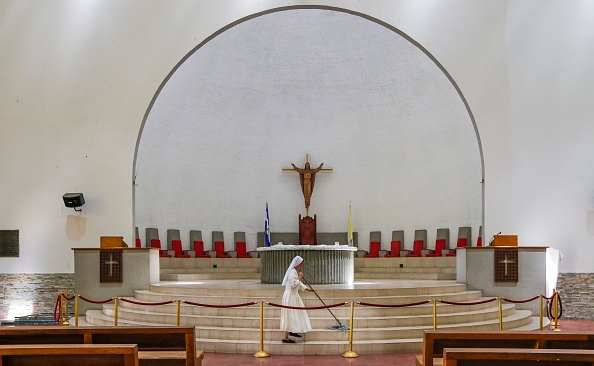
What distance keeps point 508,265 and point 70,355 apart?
382 inches

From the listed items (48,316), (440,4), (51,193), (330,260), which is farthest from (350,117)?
(48,316)

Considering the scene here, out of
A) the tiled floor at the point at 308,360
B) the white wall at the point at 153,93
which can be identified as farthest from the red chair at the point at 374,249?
the tiled floor at the point at 308,360

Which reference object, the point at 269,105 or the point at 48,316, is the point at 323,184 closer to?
the point at 269,105

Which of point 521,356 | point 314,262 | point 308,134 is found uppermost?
point 308,134

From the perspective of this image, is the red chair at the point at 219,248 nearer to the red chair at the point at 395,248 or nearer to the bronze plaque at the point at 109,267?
the red chair at the point at 395,248

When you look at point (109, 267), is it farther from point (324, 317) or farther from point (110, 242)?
point (324, 317)

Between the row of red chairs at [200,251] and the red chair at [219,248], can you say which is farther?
the red chair at [219,248]

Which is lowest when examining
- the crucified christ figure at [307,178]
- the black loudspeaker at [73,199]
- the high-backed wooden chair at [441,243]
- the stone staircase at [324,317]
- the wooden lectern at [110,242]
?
the stone staircase at [324,317]

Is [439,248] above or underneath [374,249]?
above

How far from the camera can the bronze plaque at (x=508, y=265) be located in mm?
12148

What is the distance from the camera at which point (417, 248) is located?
53.1 ft

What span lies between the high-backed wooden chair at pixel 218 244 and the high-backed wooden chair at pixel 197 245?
1.02ft

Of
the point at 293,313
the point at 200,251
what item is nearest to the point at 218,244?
the point at 200,251

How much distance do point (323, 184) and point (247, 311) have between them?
8036 millimetres
